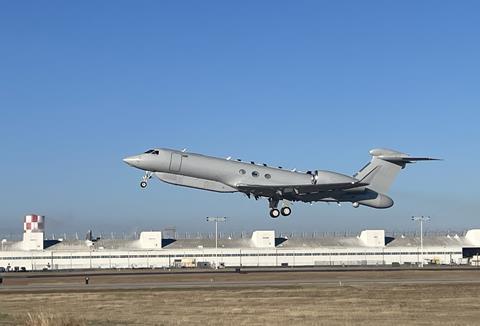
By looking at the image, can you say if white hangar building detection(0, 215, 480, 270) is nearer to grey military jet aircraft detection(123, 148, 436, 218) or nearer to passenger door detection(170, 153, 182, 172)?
grey military jet aircraft detection(123, 148, 436, 218)

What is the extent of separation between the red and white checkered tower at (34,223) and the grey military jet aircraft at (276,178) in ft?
432

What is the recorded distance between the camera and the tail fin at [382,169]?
68500 millimetres

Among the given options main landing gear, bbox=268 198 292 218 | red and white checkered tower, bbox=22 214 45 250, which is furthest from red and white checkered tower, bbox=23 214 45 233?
main landing gear, bbox=268 198 292 218

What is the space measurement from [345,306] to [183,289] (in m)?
21.8

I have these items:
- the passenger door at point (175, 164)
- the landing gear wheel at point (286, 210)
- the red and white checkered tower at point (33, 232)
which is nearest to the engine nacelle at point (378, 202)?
the landing gear wheel at point (286, 210)

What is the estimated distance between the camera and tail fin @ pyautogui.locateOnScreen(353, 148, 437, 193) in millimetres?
68500

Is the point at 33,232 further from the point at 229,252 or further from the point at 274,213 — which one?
the point at 274,213

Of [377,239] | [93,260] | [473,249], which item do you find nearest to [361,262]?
[377,239]

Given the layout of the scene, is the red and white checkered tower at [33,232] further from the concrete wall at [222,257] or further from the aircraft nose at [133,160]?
the aircraft nose at [133,160]

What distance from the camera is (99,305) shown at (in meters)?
57.9

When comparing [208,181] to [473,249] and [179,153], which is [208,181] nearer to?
[179,153]

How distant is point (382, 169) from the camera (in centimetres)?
6894

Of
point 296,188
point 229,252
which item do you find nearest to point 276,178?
point 296,188

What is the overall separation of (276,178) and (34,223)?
135 metres
